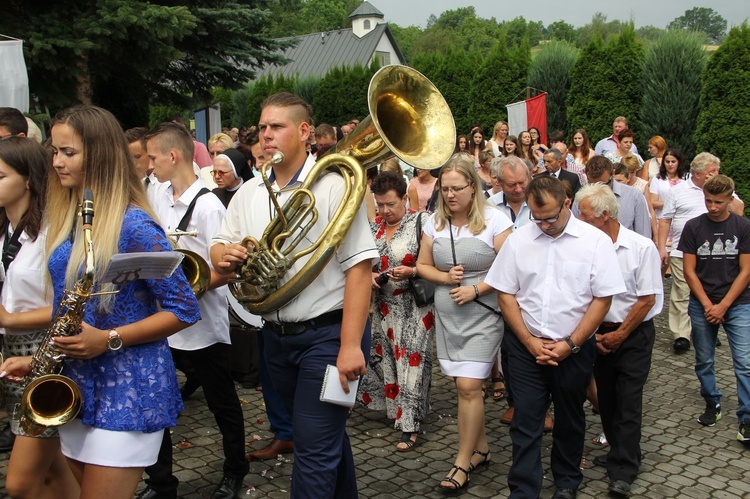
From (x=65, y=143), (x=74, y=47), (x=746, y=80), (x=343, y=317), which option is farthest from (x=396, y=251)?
(x=746, y=80)

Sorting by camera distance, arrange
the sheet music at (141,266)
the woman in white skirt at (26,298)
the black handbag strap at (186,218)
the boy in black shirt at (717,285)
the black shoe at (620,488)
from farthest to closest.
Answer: the boy in black shirt at (717,285)
the black shoe at (620,488)
the black handbag strap at (186,218)
the woman in white skirt at (26,298)
the sheet music at (141,266)

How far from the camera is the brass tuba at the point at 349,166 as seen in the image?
132 inches

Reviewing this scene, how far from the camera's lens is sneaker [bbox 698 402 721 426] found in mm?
5906

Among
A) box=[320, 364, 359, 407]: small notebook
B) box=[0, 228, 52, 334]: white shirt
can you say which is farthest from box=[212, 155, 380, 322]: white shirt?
box=[0, 228, 52, 334]: white shirt

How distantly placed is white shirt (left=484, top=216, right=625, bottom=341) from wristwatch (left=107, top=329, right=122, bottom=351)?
247 cm

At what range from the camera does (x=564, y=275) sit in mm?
4375

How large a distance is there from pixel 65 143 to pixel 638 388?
12.1 feet

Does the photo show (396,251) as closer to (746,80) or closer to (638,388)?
(638,388)

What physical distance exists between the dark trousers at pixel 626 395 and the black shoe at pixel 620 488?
3 cm

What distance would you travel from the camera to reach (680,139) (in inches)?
587

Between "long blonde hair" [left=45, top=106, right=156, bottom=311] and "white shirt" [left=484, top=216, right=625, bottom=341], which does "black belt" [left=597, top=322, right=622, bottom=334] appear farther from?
"long blonde hair" [left=45, top=106, right=156, bottom=311]

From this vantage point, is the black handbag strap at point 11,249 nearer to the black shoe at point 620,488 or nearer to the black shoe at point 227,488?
the black shoe at point 227,488

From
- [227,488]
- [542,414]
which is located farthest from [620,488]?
[227,488]

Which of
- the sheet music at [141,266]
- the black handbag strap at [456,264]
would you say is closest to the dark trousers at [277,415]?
the black handbag strap at [456,264]
